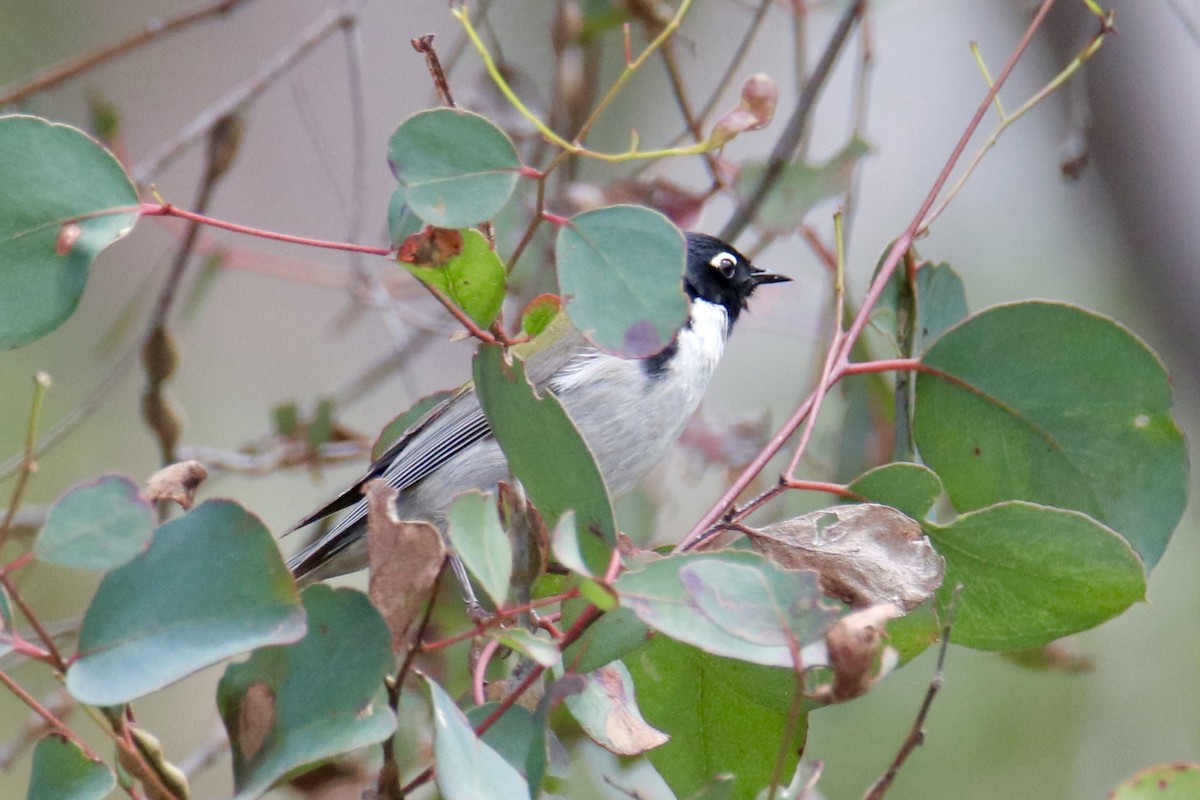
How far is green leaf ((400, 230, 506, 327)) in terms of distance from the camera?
5.99 ft

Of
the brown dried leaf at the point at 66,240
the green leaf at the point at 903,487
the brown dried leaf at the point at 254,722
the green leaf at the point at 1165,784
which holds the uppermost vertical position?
the brown dried leaf at the point at 66,240

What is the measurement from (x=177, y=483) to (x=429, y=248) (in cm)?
47

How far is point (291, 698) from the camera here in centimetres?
164

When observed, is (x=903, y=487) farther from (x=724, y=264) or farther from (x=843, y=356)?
(x=724, y=264)

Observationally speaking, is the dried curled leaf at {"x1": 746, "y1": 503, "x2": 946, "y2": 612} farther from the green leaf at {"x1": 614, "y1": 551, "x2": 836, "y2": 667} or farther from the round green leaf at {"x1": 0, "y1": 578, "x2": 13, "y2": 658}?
the round green leaf at {"x1": 0, "y1": 578, "x2": 13, "y2": 658}

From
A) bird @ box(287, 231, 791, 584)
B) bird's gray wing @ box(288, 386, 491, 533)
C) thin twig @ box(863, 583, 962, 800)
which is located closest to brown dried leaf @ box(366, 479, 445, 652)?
thin twig @ box(863, 583, 962, 800)

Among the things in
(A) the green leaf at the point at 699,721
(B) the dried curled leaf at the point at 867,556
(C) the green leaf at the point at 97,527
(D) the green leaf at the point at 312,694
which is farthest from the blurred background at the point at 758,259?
(C) the green leaf at the point at 97,527

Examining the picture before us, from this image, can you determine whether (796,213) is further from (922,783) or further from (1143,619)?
(1143,619)

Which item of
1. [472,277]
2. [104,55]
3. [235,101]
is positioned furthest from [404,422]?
[104,55]

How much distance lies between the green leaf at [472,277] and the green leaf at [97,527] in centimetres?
51

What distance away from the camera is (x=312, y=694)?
1.62 metres

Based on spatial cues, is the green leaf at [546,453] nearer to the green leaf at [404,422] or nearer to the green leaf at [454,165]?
the green leaf at [454,165]

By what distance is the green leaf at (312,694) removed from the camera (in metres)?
1.57

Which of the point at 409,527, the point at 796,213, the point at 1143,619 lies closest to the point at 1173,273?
the point at 1143,619
